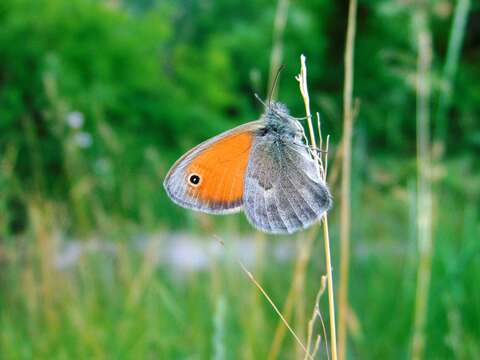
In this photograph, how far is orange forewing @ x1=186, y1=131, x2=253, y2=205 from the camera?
819mm

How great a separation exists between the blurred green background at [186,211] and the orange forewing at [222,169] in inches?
2.5

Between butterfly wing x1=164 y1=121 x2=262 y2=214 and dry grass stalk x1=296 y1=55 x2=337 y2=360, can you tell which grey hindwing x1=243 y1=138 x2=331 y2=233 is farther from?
dry grass stalk x1=296 y1=55 x2=337 y2=360

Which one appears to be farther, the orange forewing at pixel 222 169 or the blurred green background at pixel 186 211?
the blurred green background at pixel 186 211

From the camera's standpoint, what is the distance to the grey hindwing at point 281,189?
0.68 m

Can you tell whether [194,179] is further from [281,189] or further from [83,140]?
[83,140]

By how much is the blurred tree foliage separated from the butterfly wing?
1.11 metres

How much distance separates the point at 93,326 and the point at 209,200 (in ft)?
2.62

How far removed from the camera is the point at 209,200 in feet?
2.63

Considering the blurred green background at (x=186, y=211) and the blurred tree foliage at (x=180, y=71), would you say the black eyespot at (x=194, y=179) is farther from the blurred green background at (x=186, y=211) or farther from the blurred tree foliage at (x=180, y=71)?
the blurred tree foliage at (x=180, y=71)

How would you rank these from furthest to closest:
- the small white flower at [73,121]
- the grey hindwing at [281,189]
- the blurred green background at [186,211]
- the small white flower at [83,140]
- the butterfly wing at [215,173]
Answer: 1. the small white flower at [83,140]
2. the small white flower at [73,121]
3. the blurred green background at [186,211]
4. the butterfly wing at [215,173]
5. the grey hindwing at [281,189]

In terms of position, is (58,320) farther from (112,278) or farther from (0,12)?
(0,12)

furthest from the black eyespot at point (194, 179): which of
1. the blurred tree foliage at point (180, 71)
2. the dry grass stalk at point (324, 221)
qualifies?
the blurred tree foliage at point (180, 71)

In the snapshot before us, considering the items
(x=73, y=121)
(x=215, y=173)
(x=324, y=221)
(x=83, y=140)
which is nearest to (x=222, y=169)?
(x=215, y=173)

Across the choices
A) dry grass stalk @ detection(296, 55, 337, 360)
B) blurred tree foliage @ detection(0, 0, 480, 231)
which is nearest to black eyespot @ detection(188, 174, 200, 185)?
dry grass stalk @ detection(296, 55, 337, 360)
